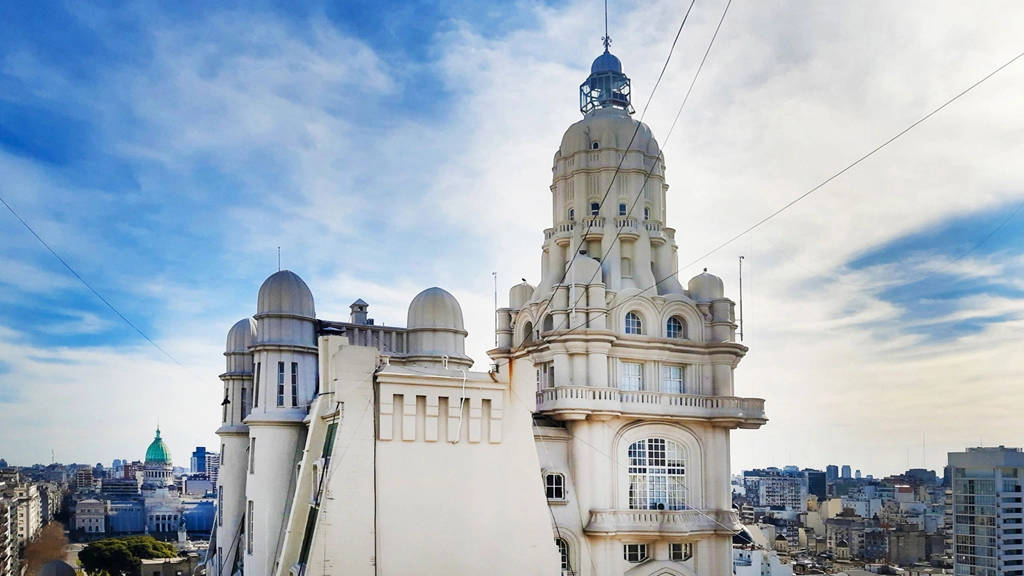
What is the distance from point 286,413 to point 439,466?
1124cm

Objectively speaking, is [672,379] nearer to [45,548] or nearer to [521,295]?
[521,295]

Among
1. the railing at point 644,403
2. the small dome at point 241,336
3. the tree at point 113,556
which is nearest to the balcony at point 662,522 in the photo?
the railing at point 644,403

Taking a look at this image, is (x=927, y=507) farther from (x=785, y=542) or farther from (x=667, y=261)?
(x=667, y=261)

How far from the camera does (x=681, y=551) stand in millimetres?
33594

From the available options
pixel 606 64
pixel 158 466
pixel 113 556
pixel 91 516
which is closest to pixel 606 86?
pixel 606 64

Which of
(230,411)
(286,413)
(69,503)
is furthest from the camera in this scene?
(69,503)

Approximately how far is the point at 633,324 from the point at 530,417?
38.4 ft

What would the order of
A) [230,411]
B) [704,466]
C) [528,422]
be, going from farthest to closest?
[230,411] < [704,466] < [528,422]

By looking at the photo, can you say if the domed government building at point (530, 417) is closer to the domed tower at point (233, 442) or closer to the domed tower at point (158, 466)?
the domed tower at point (233, 442)

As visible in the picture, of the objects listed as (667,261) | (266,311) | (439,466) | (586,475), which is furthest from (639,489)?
(266,311)

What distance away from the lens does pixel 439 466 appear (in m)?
23.0

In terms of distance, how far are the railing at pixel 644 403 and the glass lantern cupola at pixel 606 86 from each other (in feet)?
47.8

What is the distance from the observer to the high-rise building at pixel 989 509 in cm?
6656

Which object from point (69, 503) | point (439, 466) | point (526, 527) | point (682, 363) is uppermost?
point (682, 363)
